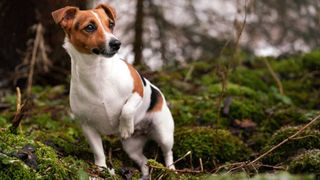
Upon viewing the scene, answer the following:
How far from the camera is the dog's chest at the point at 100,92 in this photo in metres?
4.86

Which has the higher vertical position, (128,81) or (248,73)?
(128,81)

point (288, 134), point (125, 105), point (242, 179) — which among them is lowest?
point (288, 134)

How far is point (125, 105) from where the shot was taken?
16.3 ft

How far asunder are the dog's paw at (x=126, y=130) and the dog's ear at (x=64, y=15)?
1.12m

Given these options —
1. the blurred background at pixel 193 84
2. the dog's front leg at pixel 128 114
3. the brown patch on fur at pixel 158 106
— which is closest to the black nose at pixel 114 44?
the dog's front leg at pixel 128 114

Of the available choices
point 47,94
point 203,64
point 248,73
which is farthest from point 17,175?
point 203,64

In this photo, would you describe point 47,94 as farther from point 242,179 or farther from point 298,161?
point 242,179

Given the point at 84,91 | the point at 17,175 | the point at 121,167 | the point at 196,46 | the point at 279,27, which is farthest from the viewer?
the point at 279,27

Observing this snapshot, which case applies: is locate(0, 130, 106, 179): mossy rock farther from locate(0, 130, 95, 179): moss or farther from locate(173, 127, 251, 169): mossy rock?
locate(173, 127, 251, 169): mossy rock

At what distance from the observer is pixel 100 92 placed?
4863 millimetres

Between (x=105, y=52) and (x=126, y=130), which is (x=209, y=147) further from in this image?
(x=105, y=52)

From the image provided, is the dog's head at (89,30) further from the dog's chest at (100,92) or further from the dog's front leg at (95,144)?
the dog's front leg at (95,144)

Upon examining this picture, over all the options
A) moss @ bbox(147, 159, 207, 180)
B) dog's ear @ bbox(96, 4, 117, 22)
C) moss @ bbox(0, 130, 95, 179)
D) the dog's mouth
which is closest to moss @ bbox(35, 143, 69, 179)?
moss @ bbox(0, 130, 95, 179)

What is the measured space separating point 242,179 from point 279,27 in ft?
31.0
